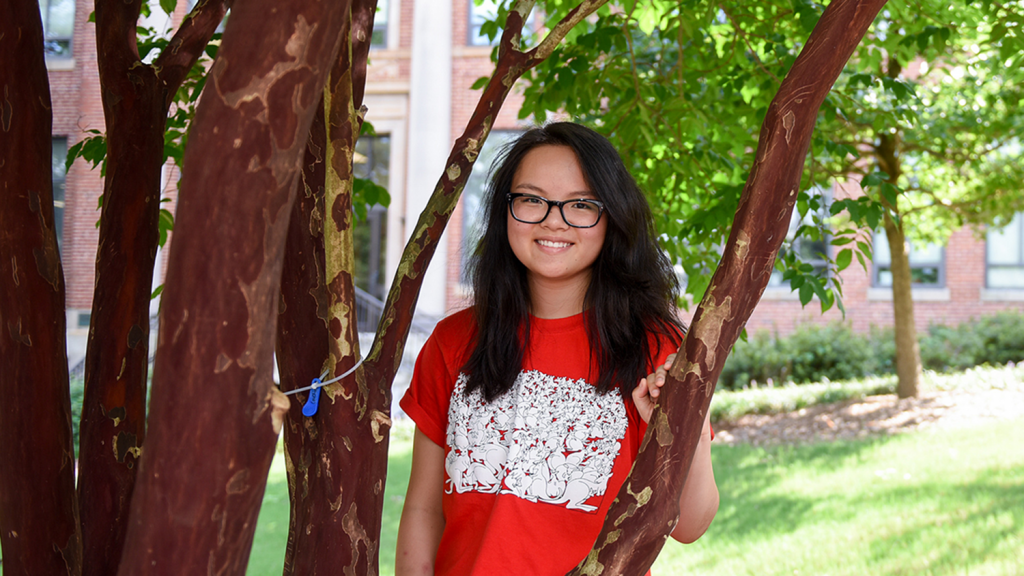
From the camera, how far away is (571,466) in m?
1.70

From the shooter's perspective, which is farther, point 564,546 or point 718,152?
point 718,152

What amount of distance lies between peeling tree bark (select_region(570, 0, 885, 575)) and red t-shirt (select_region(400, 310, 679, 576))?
0.40 meters

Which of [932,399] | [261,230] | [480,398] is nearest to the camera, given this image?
[261,230]

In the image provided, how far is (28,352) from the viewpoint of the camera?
1.41 metres

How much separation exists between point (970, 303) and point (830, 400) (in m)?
5.23

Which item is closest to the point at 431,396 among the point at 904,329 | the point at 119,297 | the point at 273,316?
the point at 119,297

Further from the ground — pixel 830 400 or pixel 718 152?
pixel 718 152

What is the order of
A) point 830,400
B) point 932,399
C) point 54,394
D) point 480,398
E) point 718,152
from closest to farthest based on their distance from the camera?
1. point 54,394
2. point 480,398
3. point 718,152
4. point 932,399
5. point 830,400

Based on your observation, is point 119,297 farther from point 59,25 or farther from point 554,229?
point 59,25

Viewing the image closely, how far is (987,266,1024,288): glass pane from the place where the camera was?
13.7 m

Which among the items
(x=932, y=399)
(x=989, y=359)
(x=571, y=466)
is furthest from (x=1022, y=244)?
(x=571, y=466)

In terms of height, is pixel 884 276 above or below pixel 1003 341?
above

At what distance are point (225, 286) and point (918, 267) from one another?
49.2 ft

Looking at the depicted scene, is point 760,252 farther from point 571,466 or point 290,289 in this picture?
point 290,289
